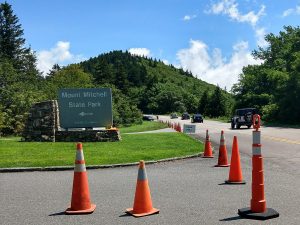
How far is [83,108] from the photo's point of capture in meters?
22.9

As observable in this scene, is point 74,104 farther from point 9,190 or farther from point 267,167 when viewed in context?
point 9,190

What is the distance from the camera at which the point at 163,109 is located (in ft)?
589

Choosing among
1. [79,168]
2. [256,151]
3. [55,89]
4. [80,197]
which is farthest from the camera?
[55,89]

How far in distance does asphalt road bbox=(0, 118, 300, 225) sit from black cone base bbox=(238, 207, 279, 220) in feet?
0.32

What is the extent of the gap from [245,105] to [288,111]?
3080 cm

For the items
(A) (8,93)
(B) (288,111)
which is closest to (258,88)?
(B) (288,111)

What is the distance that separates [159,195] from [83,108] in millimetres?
15130

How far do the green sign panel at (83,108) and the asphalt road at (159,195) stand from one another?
420 inches

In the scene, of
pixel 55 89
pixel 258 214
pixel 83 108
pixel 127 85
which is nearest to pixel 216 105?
pixel 127 85

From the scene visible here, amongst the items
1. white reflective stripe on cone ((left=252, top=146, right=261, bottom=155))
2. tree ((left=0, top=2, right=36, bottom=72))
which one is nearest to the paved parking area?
white reflective stripe on cone ((left=252, top=146, right=261, bottom=155))

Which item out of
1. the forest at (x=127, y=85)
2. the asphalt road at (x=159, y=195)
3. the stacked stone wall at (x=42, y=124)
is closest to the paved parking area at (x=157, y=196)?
the asphalt road at (x=159, y=195)

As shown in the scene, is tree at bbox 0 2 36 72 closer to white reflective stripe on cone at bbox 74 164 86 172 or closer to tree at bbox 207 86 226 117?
tree at bbox 207 86 226 117

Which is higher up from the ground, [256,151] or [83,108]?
[83,108]

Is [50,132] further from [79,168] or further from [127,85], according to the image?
[127,85]
